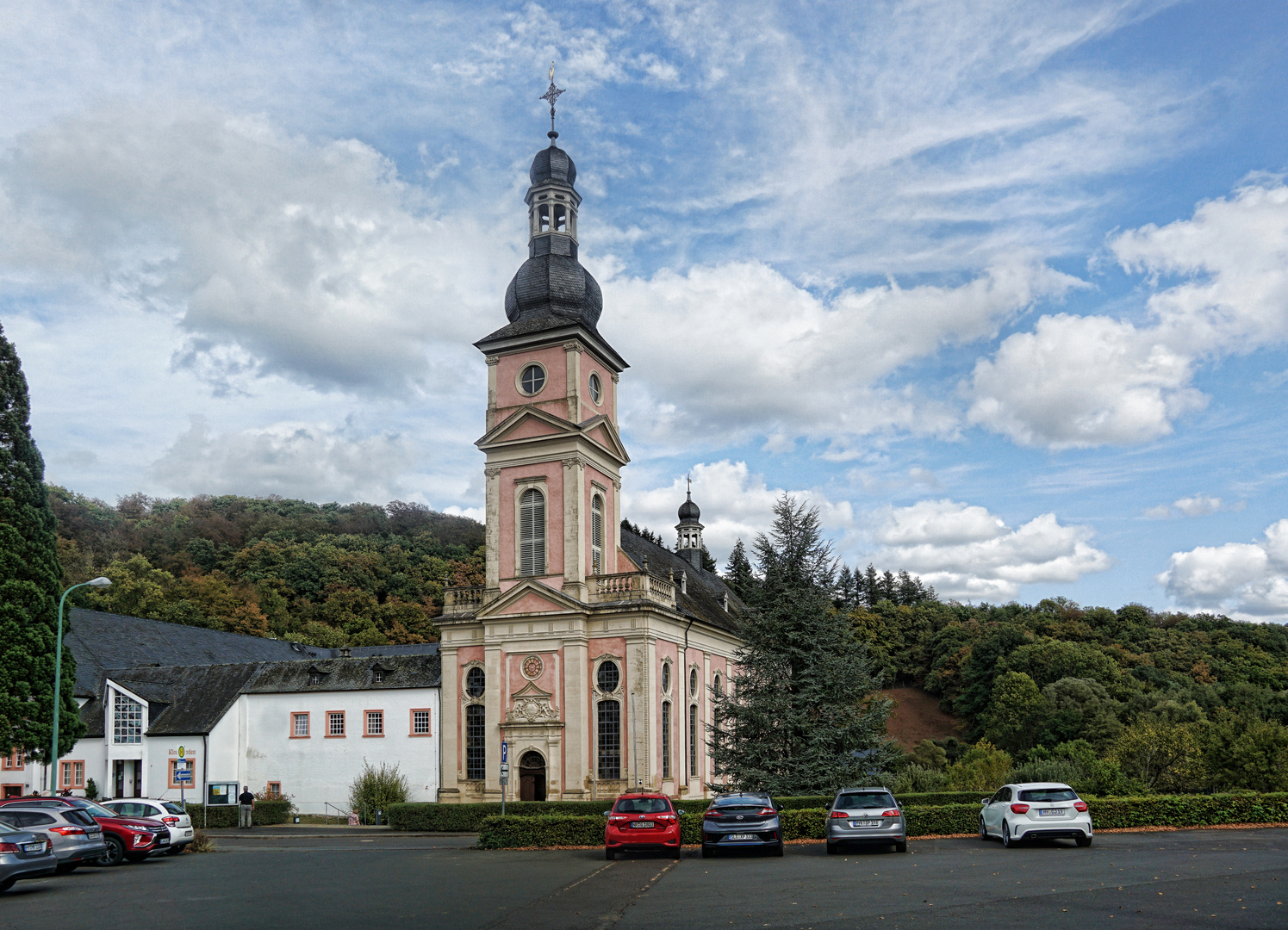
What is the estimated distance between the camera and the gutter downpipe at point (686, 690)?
4412cm

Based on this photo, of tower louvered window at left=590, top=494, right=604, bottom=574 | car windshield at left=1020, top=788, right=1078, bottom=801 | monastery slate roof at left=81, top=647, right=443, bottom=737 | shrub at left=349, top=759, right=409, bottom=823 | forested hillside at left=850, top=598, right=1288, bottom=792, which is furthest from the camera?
forested hillside at left=850, top=598, right=1288, bottom=792

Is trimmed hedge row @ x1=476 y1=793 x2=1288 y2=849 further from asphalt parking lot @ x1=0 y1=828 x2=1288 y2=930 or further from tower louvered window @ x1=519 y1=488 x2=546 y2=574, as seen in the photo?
tower louvered window @ x1=519 y1=488 x2=546 y2=574

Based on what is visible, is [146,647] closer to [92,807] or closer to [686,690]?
[686,690]

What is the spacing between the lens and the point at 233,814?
42.5 m

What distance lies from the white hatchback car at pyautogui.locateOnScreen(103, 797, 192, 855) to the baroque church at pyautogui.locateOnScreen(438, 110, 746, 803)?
612 inches

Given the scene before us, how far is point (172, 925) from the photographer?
44.4 ft

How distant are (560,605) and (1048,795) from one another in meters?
23.6

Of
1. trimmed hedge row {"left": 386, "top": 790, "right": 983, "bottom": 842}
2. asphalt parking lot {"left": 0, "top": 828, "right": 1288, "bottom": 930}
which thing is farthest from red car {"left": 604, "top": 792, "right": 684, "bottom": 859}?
trimmed hedge row {"left": 386, "top": 790, "right": 983, "bottom": 842}

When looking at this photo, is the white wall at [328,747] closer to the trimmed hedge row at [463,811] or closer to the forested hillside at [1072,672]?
the trimmed hedge row at [463,811]

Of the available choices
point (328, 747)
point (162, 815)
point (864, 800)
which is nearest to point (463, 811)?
point (328, 747)

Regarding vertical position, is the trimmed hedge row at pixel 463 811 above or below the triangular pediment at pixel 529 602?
below

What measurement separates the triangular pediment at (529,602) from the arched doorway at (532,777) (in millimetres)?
5591

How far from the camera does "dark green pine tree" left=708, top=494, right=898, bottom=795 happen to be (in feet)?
103

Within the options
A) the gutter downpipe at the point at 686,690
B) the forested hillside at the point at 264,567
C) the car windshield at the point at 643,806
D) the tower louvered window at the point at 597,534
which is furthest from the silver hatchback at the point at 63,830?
the forested hillside at the point at 264,567
